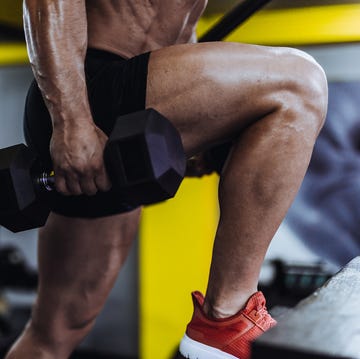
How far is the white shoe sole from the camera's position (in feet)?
2.69

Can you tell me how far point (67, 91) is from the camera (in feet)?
2.74

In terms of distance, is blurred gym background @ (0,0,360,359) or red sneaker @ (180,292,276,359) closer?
red sneaker @ (180,292,276,359)

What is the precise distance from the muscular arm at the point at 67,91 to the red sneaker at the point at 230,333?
0.89 ft

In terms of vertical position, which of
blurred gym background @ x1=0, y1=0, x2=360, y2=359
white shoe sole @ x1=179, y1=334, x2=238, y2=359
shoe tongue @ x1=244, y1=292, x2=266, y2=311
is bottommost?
blurred gym background @ x1=0, y1=0, x2=360, y2=359

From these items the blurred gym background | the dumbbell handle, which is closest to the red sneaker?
the dumbbell handle

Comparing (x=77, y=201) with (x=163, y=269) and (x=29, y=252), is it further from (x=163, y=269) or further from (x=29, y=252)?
(x=29, y=252)

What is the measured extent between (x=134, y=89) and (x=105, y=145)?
118mm

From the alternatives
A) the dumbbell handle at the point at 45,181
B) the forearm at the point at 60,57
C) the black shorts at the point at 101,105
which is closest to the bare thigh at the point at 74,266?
the black shorts at the point at 101,105

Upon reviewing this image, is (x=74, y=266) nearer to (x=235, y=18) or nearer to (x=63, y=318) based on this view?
(x=63, y=318)

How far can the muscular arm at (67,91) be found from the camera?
2.64ft

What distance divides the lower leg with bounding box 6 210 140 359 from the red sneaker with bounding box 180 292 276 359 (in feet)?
1.44

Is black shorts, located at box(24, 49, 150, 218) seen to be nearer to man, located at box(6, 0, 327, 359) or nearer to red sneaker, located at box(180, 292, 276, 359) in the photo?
man, located at box(6, 0, 327, 359)

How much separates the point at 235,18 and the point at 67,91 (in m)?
0.52

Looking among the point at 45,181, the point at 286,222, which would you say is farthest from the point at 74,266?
the point at 286,222
